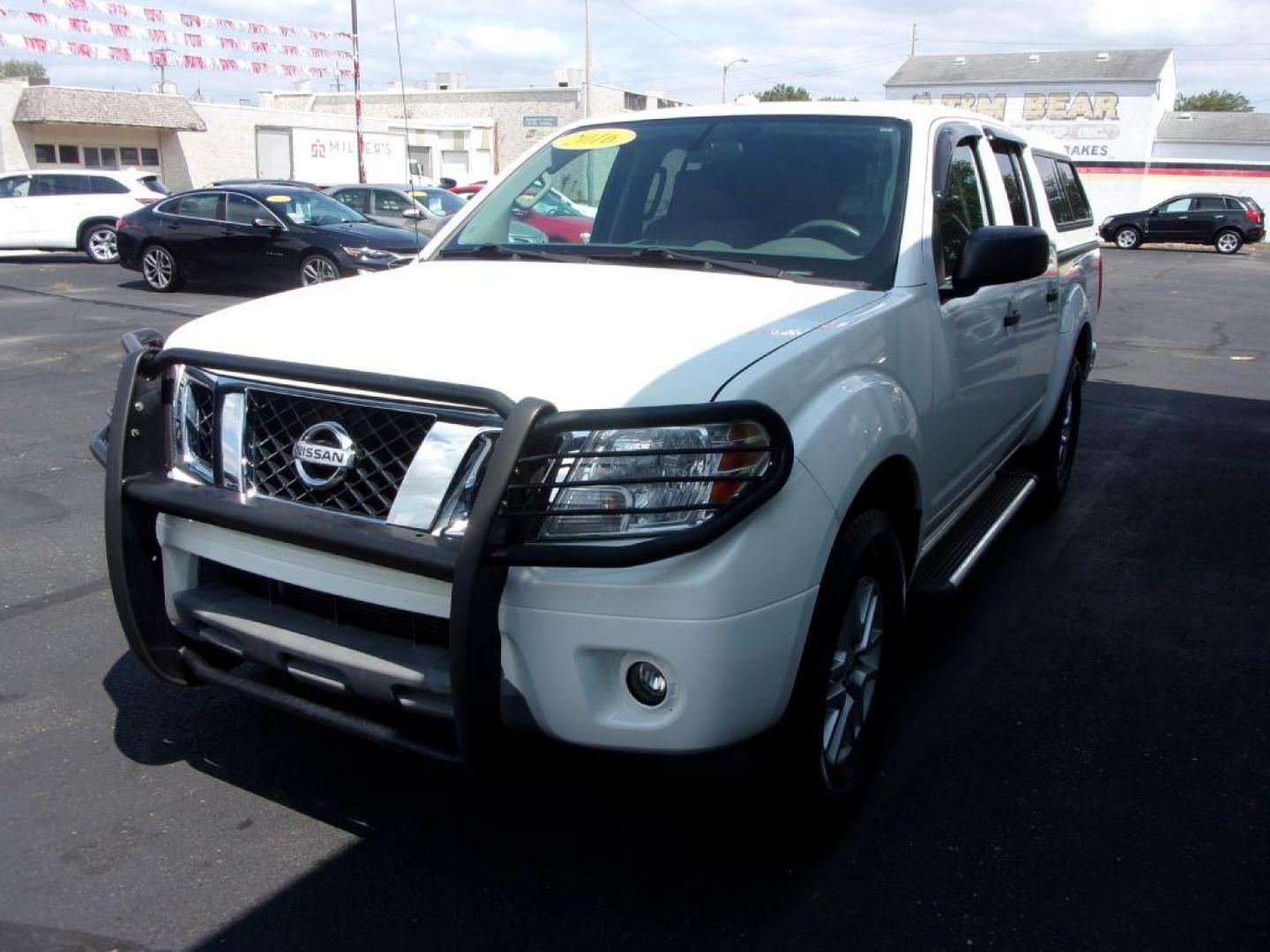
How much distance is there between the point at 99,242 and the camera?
66.9ft

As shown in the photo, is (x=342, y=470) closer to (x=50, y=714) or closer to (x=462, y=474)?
(x=462, y=474)

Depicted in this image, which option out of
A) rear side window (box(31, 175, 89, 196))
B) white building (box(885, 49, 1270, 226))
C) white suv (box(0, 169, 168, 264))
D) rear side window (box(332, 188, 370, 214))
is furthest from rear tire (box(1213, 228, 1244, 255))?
rear side window (box(31, 175, 89, 196))

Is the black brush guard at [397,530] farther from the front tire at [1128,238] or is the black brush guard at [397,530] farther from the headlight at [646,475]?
the front tire at [1128,238]

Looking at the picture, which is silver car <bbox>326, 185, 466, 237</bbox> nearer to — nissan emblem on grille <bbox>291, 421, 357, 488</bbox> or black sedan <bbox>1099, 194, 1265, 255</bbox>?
nissan emblem on grille <bbox>291, 421, 357, 488</bbox>

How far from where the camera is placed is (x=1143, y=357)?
1230 cm

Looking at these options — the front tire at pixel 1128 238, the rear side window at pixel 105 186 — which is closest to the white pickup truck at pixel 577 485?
the rear side window at pixel 105 186

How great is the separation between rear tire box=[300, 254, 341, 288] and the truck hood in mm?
11550

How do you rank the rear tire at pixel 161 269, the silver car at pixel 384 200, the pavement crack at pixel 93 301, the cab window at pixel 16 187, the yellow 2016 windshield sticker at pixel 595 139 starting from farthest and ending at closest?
the cab window at pixel 16 187 < the silver car at pixel 384 200 < the rear tire at pixel 161 269 < the pavement crack at pixel 93 301 < the yellow 2016 windshield sticker at pixel 595 139

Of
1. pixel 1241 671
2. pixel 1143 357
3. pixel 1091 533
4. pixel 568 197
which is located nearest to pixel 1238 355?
pixel 1143 357

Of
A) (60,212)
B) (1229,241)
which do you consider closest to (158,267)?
(60,212)

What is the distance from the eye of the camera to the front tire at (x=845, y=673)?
106 inches

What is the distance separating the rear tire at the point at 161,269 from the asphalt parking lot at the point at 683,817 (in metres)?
11.8

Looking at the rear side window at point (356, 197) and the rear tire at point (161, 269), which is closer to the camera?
the rear tire at point (161, 269)

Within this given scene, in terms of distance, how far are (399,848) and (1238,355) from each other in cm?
1238
